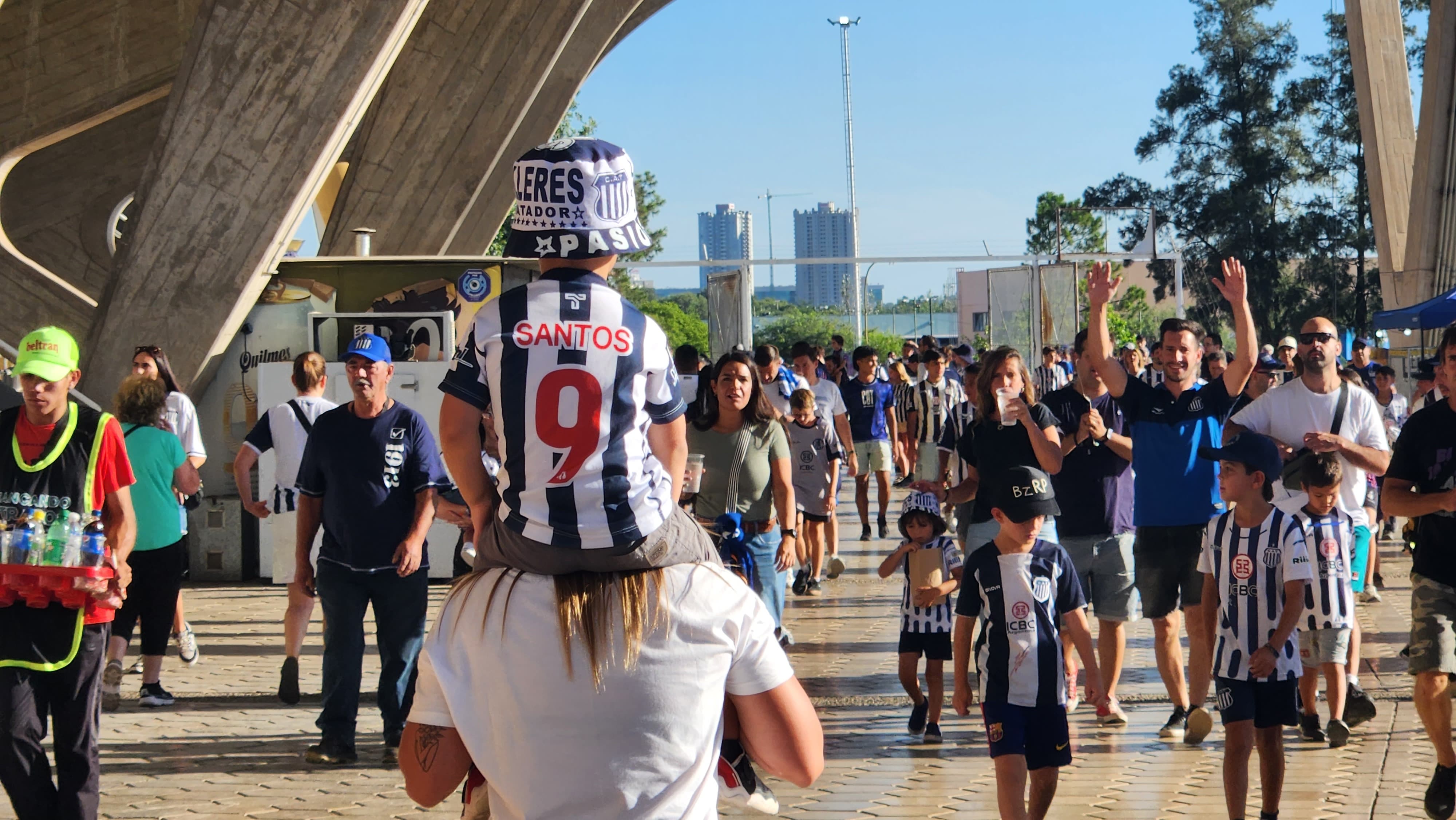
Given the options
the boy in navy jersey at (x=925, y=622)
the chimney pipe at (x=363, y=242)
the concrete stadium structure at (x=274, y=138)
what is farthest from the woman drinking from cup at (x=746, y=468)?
the chimney pipe at (x=363, y=242)

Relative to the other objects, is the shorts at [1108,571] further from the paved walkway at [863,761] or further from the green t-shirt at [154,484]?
the green t-shirt at [154,484]

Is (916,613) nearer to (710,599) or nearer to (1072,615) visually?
(1072,615)

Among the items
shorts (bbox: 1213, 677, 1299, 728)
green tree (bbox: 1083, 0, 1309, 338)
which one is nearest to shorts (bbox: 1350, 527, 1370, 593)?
shorts (bbox: 1213, 677, 1299, 728)

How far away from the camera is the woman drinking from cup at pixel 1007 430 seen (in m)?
7.91

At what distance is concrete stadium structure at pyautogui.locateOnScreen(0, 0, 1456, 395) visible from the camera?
44.5 ft

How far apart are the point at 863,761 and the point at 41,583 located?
402cm

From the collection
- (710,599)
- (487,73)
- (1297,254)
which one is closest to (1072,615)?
(710,599)

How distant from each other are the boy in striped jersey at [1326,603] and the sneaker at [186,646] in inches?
280

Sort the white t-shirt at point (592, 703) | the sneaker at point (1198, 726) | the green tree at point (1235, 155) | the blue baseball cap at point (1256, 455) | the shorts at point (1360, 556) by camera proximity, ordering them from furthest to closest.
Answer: the green tree at point (1235, 155) < the shorts at point (1360, 556) < the sneaker at point (1198, 726) < the blue baseball cap at point (1256, 455) < the white t-shirt at point (592, 703)

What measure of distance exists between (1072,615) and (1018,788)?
0.80 meters

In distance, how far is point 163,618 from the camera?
29.3 feet

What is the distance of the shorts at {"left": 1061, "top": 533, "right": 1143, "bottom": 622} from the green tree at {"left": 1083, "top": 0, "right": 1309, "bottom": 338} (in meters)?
58.4

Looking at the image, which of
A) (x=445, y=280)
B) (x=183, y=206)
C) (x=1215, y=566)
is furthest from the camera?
(x=445, y=280)

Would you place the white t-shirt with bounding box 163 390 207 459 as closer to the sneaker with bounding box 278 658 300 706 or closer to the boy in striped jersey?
the sneaker with bounding box 278 658 300 706
